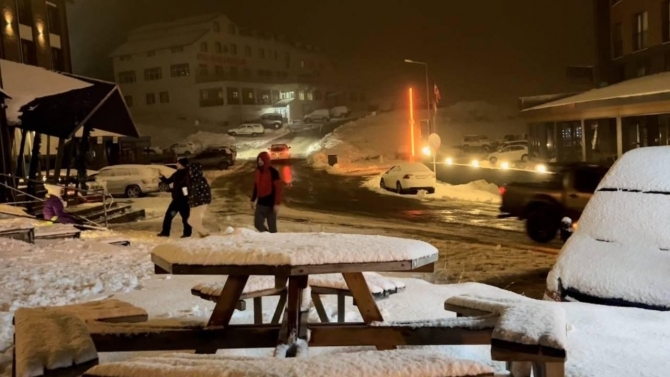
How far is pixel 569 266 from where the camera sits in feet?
18.9

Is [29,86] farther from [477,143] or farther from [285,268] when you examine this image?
[477,143]

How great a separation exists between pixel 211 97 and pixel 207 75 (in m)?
3.30

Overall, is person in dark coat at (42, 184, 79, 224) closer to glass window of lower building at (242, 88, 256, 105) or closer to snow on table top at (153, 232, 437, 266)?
snow on table top at (153, 232, 437, 266)

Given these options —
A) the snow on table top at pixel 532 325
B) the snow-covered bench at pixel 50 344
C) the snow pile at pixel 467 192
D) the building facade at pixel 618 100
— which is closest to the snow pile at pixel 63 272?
the snow-covered bench at pixel 50 344

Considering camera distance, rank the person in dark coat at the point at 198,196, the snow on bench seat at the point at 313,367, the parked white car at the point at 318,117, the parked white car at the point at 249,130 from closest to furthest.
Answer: the snow on bench seat at the point at 313,367 < the person in dark coat at the point at 198,196 < the parked white car at the point at 249,130 < the parked white car at the point at 318,117

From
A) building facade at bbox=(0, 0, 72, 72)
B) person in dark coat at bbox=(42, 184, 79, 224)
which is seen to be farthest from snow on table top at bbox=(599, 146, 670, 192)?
building facade at bbox=(0, 0, 72, 72)

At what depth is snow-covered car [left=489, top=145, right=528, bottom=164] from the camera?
138 feet

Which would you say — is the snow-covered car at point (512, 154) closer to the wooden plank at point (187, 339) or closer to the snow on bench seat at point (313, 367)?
the wooden plank at point (187, 339)

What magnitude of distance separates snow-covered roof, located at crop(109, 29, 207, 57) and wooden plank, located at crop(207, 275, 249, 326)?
76.8m

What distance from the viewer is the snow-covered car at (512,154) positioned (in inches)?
1655

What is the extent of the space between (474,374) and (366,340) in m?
1.45

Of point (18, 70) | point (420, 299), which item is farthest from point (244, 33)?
point (420, 299)

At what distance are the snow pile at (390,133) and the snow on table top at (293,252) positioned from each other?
34.6m

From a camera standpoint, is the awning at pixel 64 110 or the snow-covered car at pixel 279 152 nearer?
the awning at pixel 64 110
